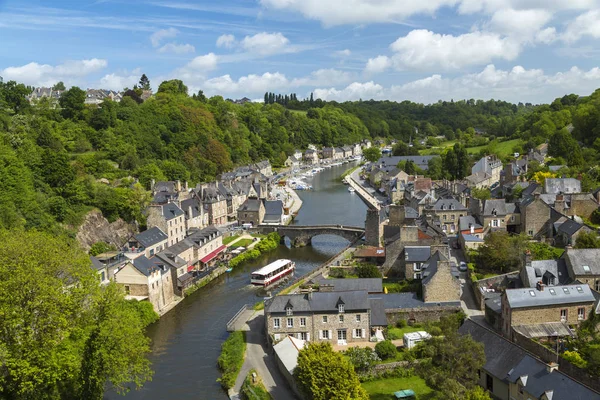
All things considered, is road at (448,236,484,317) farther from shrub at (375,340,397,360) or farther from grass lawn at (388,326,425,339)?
shrub at (375,340,397,360)

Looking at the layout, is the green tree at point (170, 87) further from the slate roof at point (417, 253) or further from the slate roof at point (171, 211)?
the slate roof at point (417, 253)

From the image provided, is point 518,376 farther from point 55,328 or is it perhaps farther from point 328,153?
point 328,153

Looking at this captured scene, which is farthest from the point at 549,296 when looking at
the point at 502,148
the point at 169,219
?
the point at 502,148

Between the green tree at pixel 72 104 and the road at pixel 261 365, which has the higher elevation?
the green tree at pixel 72 104

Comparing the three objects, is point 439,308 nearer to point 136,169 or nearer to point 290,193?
point 136,169

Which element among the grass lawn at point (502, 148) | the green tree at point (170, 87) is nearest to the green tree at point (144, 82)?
Result: the green tree at point (170, 87)

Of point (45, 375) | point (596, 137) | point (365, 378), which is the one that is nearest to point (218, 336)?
point (365, 378)
